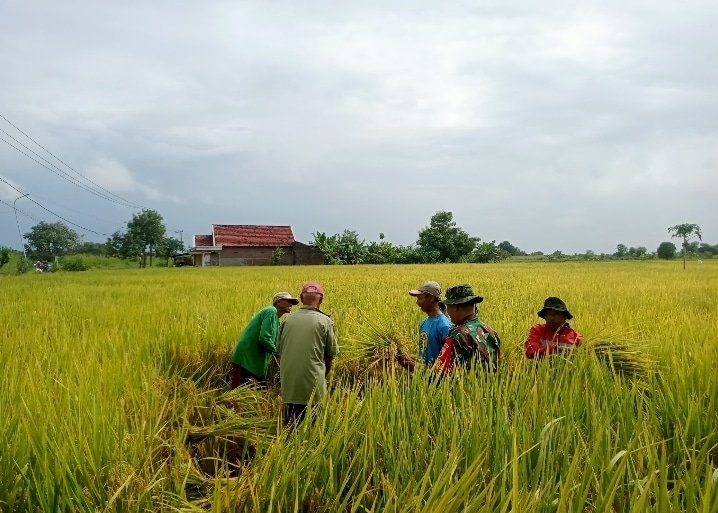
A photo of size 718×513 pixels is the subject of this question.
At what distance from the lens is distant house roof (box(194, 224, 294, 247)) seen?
4337 centimetres

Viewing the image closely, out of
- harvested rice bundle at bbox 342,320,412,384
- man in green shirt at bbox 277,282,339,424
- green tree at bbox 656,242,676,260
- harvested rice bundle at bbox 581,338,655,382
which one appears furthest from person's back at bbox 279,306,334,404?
green tree at bbox 656,242,676,260

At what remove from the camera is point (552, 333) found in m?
3.72

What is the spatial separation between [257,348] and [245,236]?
41.4m

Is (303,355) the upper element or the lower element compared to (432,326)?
lower

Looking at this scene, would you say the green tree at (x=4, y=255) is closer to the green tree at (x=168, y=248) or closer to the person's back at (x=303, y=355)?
the green tree at (x=168, y=248)

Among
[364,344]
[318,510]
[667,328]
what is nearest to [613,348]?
[667,328]

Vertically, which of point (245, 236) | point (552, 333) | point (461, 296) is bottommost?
point (552, 333)

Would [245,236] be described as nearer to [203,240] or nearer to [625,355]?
[203,240]

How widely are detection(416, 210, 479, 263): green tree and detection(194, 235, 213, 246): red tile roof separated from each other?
19254 mm

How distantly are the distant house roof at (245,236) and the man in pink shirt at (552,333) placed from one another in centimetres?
4036

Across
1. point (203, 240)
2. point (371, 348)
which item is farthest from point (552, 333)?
point (203, 240)

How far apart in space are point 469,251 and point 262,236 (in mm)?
19557

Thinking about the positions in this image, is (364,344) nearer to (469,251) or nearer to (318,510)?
(318,510)

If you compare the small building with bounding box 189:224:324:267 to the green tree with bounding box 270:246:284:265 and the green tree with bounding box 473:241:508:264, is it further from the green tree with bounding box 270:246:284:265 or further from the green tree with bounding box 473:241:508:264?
the green tree with bounding box 473:241:508:264
